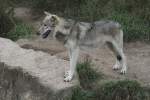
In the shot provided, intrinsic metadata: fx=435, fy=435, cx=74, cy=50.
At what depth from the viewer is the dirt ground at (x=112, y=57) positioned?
27.9ft

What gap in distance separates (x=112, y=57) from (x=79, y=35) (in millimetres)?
1986

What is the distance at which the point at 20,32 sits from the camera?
477 inches

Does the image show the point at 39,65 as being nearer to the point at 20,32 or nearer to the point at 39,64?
the point at 39,64

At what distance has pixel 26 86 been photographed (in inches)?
316

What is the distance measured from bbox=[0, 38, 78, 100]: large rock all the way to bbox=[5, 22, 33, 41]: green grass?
2397 millimetres

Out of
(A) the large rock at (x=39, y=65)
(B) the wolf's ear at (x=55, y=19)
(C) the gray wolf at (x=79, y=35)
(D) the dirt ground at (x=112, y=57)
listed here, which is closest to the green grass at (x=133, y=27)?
(D) the dirt ground at (x=112, y=57)

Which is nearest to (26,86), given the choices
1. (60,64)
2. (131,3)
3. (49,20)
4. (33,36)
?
(60,64)

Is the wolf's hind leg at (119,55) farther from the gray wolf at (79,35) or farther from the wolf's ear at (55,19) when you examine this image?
the wolf's ear at (55,19)

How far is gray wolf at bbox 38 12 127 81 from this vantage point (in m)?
7.39

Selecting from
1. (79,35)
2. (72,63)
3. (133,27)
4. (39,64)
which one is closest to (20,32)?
(133,27)

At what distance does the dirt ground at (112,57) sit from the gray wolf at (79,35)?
240 millimetres

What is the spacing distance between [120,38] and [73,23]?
4.04 feet

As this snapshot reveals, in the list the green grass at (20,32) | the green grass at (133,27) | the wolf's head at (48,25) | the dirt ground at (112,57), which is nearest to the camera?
the wolf's head at (48,25)

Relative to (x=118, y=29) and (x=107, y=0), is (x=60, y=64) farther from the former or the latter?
(x=107, y=0)
